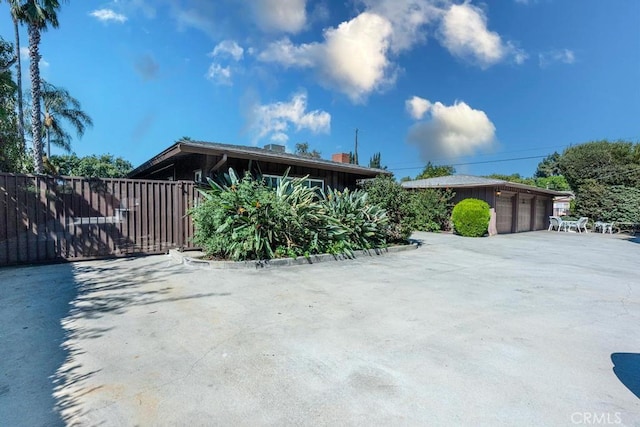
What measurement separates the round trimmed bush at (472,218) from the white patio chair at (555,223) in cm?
1014

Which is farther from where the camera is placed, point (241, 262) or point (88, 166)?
point (88, 166)

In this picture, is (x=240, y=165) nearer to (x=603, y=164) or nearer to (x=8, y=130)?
(x=8, y=130)

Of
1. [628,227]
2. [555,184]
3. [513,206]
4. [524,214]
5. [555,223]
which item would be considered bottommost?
[628,227]

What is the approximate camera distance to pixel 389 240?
423 inches

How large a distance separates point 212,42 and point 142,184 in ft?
28.6

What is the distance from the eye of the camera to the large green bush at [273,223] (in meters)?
6.83

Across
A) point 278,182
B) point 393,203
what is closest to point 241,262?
point 278,182

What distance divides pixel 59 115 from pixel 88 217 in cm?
1772

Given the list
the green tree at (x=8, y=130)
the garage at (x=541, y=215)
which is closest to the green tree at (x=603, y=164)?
the garage at (x=541, y=215)

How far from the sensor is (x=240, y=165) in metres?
9.88

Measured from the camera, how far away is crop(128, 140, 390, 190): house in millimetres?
8383

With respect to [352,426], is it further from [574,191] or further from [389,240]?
[574,191]

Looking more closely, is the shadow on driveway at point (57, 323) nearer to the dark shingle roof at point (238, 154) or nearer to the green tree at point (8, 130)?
the dark shingle roof at point (238, 154)

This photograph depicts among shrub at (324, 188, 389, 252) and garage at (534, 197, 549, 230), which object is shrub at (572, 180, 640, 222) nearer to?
garage at (534, 197, 549, 230)
